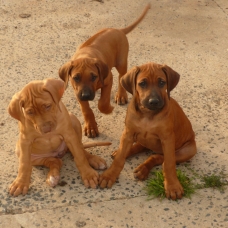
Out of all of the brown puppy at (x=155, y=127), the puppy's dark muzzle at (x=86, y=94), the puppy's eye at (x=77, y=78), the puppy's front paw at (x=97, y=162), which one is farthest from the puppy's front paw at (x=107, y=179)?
the puppy's eye at (x=77, y=78)

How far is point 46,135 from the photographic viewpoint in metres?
4.86

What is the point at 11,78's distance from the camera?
680 centimetres

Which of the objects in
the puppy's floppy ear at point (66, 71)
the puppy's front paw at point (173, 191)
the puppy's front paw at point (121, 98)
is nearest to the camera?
the puppy's front paw at point (173, 191)

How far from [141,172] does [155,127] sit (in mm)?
588

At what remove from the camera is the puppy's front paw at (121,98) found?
6.35 m

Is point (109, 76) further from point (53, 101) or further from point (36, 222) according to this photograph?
point (36, 222)

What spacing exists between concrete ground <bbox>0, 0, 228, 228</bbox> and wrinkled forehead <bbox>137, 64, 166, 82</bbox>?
3.73 feet

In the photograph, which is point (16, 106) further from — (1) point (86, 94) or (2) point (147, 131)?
(2) point (147, 131)

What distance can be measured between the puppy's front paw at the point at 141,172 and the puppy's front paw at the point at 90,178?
Result: 0.41 meters

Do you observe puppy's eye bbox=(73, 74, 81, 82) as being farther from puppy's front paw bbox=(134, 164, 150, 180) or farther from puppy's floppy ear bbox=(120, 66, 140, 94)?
puppy's front paw bbox=(134, 164, 150, 180)

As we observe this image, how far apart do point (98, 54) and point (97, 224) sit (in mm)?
2168

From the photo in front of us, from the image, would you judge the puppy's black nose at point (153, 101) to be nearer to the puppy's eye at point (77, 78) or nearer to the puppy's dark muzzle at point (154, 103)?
the puppy's dark muzzle at point (154, 103)

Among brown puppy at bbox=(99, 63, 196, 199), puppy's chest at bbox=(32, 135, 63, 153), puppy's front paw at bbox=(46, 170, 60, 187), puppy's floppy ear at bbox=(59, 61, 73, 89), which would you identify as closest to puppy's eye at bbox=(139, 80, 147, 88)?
Result: brown puppy at bbox=(99, 63, 196, 199)

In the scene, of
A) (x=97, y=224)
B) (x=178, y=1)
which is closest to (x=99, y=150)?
(x=97, y=224)
